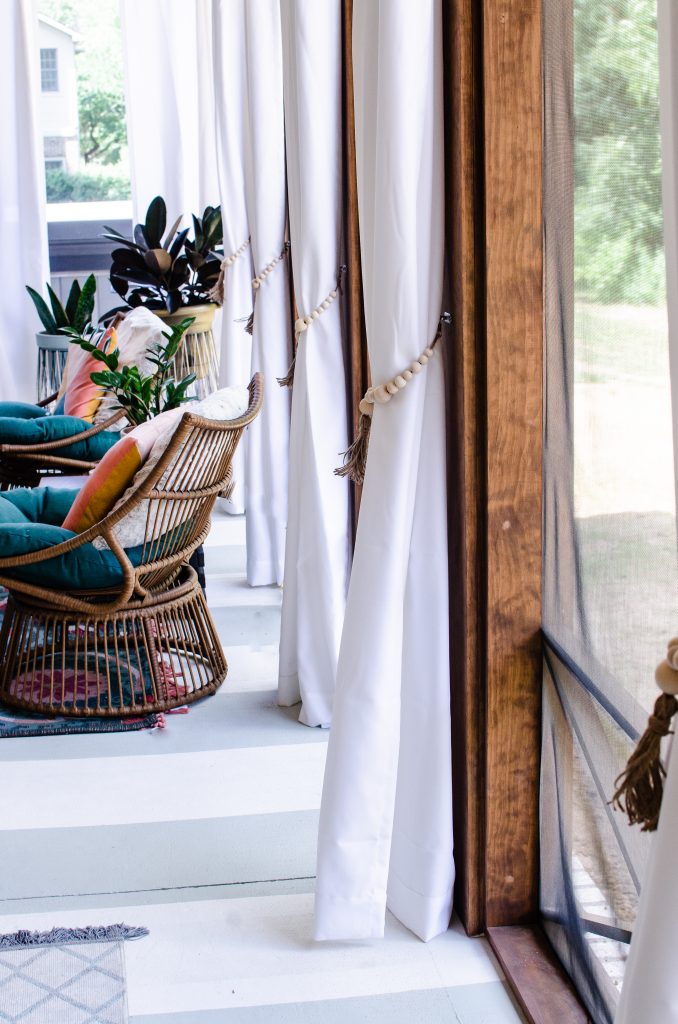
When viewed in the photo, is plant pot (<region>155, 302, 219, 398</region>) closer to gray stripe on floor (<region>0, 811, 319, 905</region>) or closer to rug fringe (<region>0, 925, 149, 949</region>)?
gray stripe on floor (<region>0, 811, 319, 905</region>)

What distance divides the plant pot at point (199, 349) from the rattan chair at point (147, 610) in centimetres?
202

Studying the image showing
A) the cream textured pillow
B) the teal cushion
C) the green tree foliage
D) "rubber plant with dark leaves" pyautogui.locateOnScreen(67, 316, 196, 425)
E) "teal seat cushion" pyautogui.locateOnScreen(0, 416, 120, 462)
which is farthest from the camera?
the teal cushion

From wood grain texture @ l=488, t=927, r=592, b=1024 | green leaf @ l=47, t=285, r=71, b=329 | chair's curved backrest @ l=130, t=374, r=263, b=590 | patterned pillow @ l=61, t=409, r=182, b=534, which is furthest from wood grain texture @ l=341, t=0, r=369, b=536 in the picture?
green leaf @ l=47, t=285, r=71, b=329

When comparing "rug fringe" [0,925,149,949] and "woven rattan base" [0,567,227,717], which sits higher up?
"woven rattan base" [0,567,227,717]

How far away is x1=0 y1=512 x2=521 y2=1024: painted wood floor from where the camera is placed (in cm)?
181

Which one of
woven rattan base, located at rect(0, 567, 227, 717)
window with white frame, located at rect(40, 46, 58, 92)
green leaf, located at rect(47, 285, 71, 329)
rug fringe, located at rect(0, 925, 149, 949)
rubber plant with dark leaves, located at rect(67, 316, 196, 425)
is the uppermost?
window with white frame, located at rect(40, 46, 58, 92)

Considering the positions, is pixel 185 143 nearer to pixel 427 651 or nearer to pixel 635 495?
pixel 427 651

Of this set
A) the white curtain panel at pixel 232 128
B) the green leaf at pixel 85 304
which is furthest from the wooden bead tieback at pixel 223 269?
the green leaf at pixel 85 304

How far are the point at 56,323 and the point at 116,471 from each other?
2809 millimetres

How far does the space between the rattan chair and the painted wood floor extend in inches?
4.7

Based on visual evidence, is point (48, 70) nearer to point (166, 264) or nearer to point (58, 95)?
point (58, 95)

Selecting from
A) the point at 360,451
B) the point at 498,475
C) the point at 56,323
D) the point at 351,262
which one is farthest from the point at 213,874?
the point at 56,323

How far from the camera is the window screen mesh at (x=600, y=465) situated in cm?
131

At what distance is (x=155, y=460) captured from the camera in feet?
8.96
